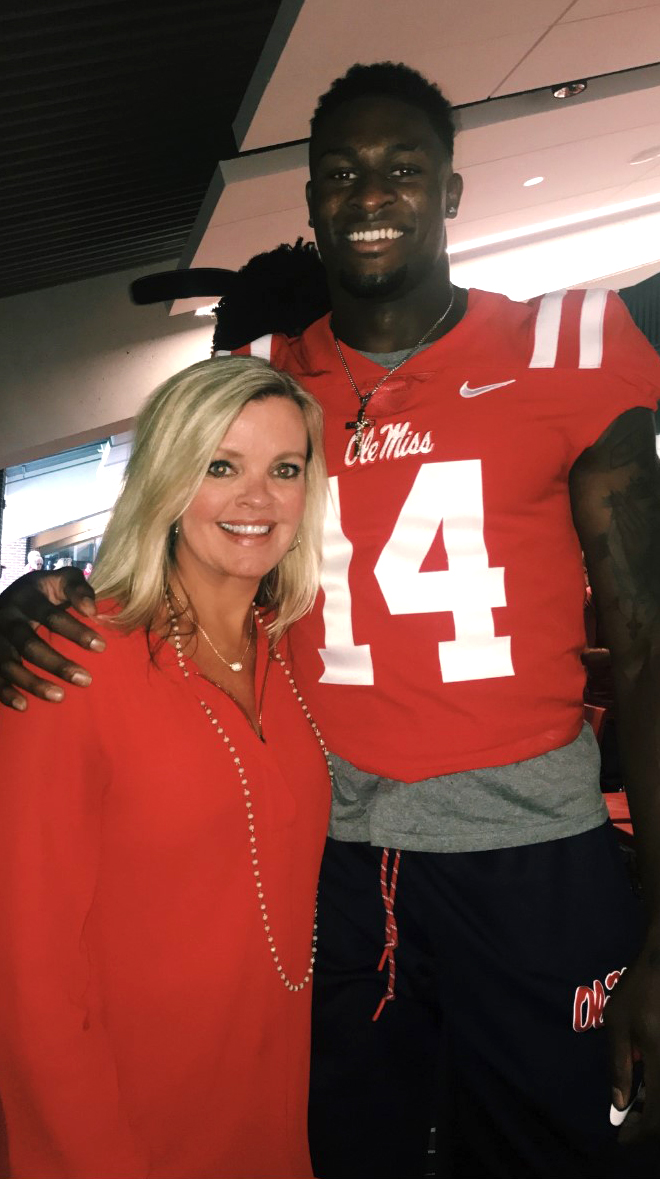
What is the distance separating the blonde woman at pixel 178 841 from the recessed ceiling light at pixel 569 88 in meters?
2.61

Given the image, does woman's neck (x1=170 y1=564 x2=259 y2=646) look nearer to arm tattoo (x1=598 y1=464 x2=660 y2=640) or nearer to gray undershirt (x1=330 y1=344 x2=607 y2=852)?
gray undershirt (x1=330 y1=344 x2=607 y2=852)

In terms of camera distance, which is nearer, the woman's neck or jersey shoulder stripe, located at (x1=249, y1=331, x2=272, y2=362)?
the woman's neck

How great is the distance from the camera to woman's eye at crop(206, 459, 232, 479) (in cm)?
140

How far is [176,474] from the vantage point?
136 cm

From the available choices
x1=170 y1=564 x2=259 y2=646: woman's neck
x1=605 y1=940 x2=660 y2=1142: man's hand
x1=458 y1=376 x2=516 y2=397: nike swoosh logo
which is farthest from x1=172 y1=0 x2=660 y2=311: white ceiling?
x1=605 y1=940 x2=660 y2=1142: man's hand

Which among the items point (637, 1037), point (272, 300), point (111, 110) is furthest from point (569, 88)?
point (637, 1037)

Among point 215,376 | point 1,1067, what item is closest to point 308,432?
point 215,376

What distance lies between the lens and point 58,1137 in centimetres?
113

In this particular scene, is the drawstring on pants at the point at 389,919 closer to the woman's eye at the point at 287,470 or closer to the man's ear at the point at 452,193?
the woman's eye at the point at 287,470

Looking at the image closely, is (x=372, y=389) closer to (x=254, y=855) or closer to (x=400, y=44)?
(x=254, y=855)

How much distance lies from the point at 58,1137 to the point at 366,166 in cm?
140

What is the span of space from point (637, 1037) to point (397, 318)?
102 cm

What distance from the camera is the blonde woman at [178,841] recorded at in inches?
45.1

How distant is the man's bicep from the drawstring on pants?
418 millimetres
